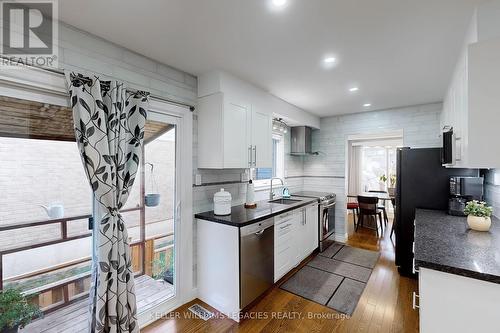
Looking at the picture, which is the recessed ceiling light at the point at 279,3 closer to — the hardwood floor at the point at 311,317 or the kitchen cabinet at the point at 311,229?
the hardwood floor at the point at 311,317

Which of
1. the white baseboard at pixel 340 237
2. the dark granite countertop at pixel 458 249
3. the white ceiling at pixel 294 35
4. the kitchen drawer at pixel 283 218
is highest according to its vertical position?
the white ceiling at pixel 294 35

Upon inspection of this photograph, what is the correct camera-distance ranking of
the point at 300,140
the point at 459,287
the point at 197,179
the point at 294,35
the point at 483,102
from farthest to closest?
the point at 300,140, the point at 197,179, the point at 294,35, the point at 483,102, the point at 459,287

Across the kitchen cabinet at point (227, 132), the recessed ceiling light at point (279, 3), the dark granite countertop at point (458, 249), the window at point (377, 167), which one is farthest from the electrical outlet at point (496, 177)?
the window at point (377, 167)

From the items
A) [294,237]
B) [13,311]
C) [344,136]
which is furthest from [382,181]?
[13,311]

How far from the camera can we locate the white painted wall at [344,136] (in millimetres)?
3734

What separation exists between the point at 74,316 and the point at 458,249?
2.84 m

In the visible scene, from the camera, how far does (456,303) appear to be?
1234 millimetres

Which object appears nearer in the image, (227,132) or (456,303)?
(456,303)

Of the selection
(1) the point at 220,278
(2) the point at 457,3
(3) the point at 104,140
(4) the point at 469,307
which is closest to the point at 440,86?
(2) the point at 457,3

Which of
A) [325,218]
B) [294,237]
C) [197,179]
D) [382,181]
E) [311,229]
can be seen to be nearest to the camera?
[197,179]

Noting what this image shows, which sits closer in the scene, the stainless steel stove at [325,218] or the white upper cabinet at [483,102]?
the white upper cabinet at [483,102]

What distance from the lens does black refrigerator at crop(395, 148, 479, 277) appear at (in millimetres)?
2811

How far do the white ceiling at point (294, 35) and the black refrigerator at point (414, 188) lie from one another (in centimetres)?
95

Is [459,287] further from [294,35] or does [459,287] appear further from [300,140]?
[300,140]
